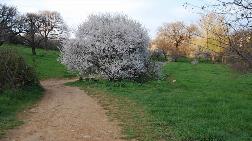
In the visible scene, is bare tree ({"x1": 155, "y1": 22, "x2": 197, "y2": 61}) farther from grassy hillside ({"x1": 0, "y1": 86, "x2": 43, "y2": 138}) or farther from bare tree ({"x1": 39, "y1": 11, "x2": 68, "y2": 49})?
grassy hillside ({"x1": 0, "y1": 86, "x2": 43, "y2": 138})

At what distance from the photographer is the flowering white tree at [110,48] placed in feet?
97.1

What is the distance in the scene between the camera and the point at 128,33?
30.0 m

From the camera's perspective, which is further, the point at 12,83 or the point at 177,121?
the point at 12,83

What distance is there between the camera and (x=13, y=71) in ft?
69.0

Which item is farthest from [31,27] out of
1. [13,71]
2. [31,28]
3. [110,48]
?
[13,71]

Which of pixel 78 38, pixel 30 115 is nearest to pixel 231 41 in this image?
pixel 30 115

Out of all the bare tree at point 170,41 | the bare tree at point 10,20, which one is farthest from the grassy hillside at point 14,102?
the bare tree at point 170,41

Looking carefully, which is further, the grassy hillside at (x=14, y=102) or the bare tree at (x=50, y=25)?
the bare tree at (x=50, y=25)

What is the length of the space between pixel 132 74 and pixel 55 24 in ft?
130

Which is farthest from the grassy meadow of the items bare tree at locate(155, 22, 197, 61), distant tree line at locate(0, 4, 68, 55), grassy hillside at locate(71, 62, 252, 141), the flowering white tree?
bare tree at locate(155, 22, 197, 61)

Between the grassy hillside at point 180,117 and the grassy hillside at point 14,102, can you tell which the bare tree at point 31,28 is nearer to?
the grassy hillside at point 14,102

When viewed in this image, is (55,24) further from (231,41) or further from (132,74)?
(231,41)

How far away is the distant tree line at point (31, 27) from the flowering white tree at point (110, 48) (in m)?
15.8

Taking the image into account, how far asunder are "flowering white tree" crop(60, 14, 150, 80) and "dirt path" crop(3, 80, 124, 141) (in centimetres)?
1102
